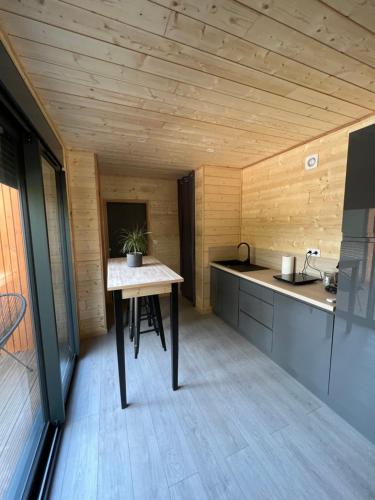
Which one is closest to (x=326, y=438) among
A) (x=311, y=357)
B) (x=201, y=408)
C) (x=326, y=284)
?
(x=311, y=357)

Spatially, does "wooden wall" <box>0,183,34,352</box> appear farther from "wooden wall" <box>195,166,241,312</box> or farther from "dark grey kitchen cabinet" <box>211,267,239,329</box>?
"wooden wall" <box>195,166,241,312</box>

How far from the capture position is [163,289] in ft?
5.86

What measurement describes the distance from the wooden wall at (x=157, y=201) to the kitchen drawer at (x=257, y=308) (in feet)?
7.19

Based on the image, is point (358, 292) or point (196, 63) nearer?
point (196, 63)

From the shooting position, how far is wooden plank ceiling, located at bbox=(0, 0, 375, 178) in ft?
2.98

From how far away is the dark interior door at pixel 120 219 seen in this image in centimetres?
411

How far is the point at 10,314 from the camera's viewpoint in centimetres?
113

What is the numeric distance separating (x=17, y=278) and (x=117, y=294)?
2.03 ft

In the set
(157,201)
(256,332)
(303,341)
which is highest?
(157,201)

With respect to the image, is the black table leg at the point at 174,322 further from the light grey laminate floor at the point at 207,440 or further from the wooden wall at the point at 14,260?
the wooden wall at the point at 14,260

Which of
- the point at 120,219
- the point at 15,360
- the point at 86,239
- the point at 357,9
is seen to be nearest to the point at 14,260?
the point at 15,360

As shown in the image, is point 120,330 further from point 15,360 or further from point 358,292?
point 358,292

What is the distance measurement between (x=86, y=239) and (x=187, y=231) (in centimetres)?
177

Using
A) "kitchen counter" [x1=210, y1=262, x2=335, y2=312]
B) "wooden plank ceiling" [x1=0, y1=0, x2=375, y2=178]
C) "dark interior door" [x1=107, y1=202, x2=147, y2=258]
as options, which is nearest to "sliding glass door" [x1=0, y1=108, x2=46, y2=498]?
"wooden plank ceiling" [x1=0, y1=0, x2=375, y2=178]
